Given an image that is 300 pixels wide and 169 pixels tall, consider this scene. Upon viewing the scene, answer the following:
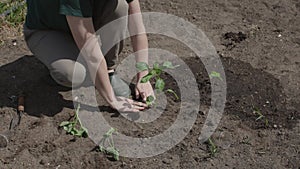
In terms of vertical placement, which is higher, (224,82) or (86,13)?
(86,13)

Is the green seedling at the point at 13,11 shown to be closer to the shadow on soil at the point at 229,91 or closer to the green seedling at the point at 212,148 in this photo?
the shadow on soil at the point at 229,91

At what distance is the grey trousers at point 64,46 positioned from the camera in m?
2.92

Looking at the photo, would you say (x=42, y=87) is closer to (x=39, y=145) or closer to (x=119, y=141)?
(x=39, y=145)

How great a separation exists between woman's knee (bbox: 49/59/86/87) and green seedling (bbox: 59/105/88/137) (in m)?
0.20

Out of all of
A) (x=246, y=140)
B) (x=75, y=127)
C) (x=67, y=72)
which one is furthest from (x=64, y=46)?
(x=246, y=140)

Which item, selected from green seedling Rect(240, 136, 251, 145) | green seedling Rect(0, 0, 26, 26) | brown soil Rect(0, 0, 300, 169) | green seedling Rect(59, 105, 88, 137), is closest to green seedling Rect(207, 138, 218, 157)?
brown soil Rect(0, 0, 300, 169)

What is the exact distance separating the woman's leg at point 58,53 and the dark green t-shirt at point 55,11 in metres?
0.06

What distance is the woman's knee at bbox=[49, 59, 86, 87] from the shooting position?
2.92 meters

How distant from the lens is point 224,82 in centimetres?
312

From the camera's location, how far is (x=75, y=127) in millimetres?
2861

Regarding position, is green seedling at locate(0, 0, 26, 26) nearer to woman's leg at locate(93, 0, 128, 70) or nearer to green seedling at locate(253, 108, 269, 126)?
woman's leg at locate(93, 0, 128, 70)

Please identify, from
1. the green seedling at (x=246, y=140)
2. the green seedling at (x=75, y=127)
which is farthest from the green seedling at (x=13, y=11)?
the green seedling at (x=246, y=140)

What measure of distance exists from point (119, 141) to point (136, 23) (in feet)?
2.25

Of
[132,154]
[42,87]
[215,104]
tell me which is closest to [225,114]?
[215,104]
